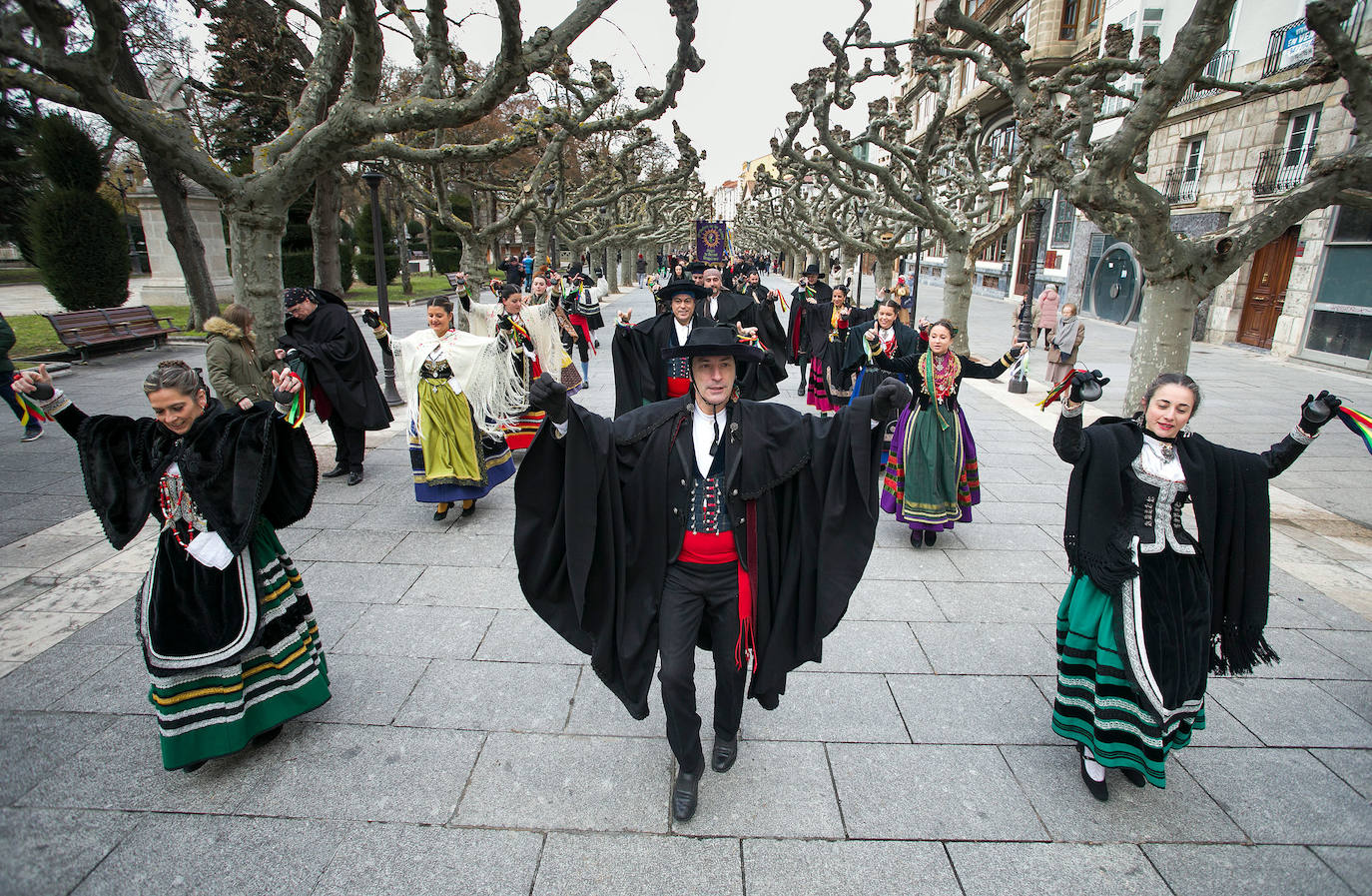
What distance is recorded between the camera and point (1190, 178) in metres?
19.9

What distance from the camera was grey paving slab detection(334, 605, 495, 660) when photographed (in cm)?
405

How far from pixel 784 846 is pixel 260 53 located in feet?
67.3

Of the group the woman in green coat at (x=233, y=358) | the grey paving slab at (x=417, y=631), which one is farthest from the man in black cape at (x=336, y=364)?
the grey paving slab at (x=417, y=631)

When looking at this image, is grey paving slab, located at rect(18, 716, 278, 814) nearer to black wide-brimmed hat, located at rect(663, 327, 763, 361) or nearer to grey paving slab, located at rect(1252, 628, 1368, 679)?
black wide-brimmed hat, located at rect(663, 327, 763, 361)

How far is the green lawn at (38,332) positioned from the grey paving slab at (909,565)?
1337 cm

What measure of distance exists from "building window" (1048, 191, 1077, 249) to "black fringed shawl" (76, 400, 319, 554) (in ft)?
95.5

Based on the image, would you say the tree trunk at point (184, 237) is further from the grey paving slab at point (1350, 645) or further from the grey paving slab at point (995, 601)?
the grey paving slab at point (1350, 645)

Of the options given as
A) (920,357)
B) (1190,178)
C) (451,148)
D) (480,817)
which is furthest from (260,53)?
(1190,178)

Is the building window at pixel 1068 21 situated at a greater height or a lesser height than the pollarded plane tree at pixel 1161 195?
greater

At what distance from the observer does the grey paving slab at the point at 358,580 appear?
4.70 m

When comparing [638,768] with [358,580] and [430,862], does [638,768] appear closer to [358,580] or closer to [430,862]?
[430,862]

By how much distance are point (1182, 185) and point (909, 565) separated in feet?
70.4

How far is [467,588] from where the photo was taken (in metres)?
4.85

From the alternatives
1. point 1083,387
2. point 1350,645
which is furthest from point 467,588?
point 1350,645
